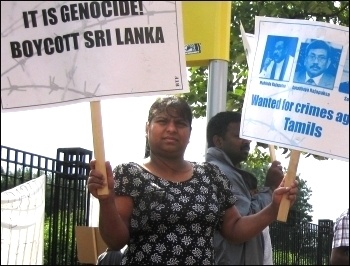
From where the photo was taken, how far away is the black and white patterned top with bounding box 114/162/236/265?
4.41m

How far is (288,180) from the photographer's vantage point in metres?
4.62

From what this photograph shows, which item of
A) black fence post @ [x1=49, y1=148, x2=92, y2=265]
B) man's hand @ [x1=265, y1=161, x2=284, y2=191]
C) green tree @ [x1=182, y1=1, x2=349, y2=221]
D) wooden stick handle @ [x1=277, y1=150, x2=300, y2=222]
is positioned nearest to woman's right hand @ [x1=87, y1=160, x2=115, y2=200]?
wooden stick handle @ [x1=277, y1=150, x2=300, y2=222]

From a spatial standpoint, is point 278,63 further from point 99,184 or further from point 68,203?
point 68,203

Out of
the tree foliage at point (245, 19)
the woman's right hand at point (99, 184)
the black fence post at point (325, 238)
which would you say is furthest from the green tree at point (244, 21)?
the woman's right hand at point (99, 184)

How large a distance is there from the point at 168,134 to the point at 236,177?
1.06m

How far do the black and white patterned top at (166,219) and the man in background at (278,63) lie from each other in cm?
73

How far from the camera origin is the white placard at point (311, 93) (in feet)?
15.7


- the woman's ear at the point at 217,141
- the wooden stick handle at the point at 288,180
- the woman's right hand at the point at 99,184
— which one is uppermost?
the woman's right hand at the point at 99,184

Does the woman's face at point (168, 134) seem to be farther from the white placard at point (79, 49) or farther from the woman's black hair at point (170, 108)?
the white placard at point (79, 49)

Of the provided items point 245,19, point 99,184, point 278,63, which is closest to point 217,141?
point 278,63

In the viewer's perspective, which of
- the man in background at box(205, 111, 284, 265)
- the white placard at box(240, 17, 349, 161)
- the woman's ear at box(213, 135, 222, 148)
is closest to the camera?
the white placard at box(240, 17, 349, 161)

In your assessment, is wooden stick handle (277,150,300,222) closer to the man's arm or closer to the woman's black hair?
the man's arm

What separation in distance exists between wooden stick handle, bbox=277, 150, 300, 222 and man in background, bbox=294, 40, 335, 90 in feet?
1.19

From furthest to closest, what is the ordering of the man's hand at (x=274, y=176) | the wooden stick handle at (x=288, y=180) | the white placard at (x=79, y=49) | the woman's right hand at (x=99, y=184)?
the man's hand at (x=274, y=176)
the wooden stick handle at (x=288, y=180)
the white placard at (x=79, y=49)
the woman's right hand at (x=99, y=184)
